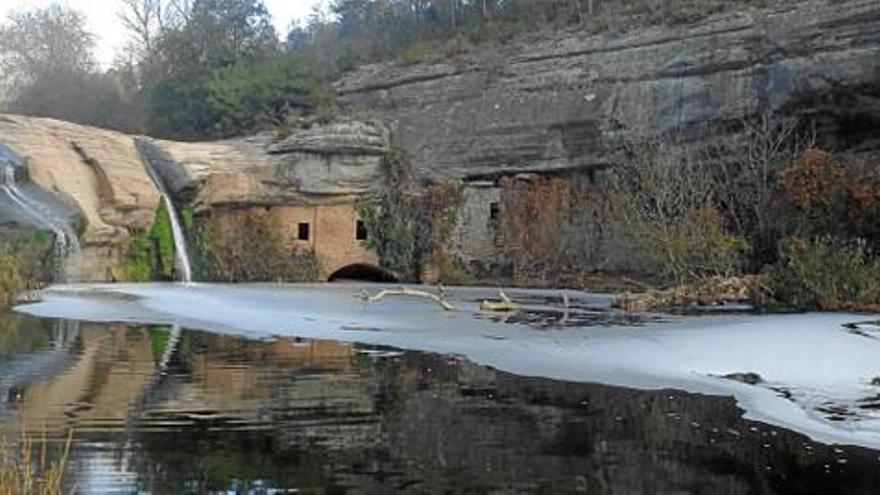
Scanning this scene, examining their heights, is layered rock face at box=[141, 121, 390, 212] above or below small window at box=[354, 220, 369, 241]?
above

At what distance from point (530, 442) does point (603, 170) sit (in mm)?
21809

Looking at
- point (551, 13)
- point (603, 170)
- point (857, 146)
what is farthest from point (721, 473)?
point (551, 13)

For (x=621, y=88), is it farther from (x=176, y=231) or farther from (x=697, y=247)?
(x=176, y=231)

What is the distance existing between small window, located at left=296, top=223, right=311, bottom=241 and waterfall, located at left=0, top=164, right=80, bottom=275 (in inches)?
270

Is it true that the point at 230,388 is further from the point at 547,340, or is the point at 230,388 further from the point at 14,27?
the point at 14,27

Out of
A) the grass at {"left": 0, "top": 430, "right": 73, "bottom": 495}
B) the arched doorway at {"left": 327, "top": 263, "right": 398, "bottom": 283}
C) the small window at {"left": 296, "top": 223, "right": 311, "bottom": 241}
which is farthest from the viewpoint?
the arched doorway at {"left": 327, "top": 263, "right": 398, "bottom": 283}

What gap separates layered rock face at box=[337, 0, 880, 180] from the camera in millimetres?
24219

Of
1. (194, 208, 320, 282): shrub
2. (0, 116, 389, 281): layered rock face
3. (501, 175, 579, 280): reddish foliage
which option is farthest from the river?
(194, 208, 320, 282): shrub

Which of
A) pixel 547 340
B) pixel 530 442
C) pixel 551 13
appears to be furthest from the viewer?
pixel 551 13

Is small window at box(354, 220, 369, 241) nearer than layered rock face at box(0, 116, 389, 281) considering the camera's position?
No

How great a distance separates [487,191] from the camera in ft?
101

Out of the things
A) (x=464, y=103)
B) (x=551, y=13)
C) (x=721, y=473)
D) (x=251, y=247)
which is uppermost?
(x=551, y=13)

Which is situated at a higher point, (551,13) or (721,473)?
(551,13)

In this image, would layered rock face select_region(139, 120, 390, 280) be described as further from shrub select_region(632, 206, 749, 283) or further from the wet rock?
Result: the wet rock
